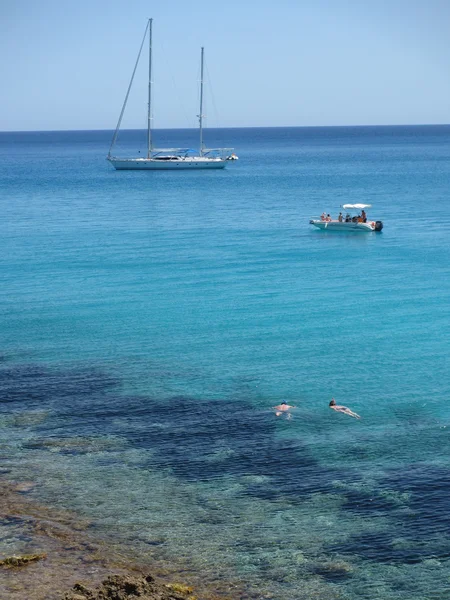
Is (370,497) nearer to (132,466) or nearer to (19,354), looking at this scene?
(132,466)

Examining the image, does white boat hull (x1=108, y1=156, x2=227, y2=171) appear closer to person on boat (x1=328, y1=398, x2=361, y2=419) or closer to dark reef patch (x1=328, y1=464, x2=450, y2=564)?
person on boat (x1=328, y1=398, x2=361, y2=419)

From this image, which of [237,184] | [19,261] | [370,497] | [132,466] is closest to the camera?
[370,497]

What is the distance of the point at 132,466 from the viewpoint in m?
26.9

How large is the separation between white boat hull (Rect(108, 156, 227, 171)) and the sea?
7436 centimetres

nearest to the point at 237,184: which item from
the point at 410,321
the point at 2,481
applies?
the point at 410,321

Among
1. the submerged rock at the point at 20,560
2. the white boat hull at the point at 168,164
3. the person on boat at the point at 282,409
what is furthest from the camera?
the white boat hull at the point at 168,164

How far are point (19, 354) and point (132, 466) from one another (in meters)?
14.2

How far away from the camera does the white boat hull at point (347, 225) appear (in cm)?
7594

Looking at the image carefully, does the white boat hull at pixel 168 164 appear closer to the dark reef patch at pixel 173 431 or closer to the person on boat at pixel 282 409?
the dark reef patch at pixel 173 431

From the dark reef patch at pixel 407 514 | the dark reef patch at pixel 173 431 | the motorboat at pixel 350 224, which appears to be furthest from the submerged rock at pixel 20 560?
the motorboat at pixel 350 224

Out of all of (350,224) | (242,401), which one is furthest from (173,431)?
(350,224)

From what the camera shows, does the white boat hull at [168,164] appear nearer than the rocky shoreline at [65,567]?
No

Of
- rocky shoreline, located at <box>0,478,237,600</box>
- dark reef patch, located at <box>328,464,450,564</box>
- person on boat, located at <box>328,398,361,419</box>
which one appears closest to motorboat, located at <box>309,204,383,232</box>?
person on boat, located at <box>328,398,361,419</box>

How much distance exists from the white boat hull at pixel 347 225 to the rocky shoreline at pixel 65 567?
185 feet
